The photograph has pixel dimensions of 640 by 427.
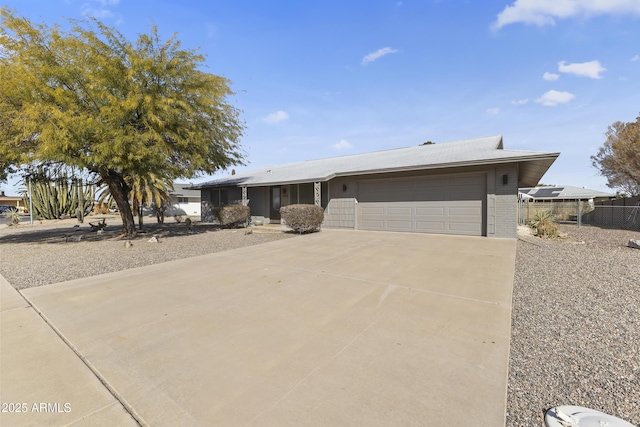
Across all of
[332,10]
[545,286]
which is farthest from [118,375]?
[332,10]

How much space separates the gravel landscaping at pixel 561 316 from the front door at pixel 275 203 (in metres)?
8.58

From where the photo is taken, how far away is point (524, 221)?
18938 mm

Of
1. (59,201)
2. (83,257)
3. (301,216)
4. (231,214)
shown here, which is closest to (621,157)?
(301,216)

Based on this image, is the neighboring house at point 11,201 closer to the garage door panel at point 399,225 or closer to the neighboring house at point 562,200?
the garage door panel at point 399,225

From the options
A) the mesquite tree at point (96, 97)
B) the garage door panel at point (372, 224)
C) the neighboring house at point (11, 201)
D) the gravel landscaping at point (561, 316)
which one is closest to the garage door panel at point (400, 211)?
the garage door panel at point (372, 224)

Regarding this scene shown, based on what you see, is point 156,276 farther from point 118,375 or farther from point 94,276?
point 118,375

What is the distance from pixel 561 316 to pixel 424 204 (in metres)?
8.55

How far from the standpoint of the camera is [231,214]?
47.4 ft

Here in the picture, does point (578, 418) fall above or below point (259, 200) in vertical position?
below

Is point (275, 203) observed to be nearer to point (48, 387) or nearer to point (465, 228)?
point (465, 228)

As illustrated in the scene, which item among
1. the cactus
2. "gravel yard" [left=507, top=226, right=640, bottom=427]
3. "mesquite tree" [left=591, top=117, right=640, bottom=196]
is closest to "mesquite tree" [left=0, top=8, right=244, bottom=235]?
"gravel yard" [left=507, top=226, right=640, bottom=427]

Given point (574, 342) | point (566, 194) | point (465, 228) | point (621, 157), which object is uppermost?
point (621, 157)

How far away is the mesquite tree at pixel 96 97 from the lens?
862 centimetres

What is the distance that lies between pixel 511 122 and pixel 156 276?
19046mm
